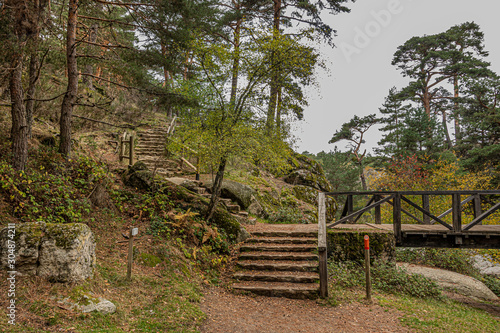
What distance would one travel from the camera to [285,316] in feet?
17.4

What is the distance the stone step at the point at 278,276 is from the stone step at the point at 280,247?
0.91 metres

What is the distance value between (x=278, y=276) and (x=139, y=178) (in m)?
4.91

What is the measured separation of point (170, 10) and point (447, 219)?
586 inches

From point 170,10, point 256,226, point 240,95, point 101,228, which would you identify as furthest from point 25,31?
point 256,226

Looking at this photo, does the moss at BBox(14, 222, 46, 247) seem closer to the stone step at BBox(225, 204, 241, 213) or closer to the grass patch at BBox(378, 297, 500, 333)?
the grass patch at BBox(378, 297, 500, 333)

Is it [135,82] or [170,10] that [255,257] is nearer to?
[135,82]

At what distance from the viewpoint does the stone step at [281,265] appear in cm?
691

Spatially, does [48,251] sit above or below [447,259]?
above

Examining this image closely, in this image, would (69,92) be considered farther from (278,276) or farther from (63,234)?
(278,276)

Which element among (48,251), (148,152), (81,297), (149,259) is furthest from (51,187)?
(148,152)

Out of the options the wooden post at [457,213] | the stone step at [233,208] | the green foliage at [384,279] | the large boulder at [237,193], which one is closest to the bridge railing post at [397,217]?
the green foliage at [384,279]

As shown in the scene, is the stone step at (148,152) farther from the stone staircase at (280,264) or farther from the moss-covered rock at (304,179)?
the stone staircase at (280,264)

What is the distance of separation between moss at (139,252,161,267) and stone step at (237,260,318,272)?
217 centimetres

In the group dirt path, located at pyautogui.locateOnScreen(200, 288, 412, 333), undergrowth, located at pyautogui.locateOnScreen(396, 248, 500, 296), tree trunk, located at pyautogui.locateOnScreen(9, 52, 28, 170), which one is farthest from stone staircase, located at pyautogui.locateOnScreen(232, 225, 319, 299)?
undergrowth, located at pyautogui.locateOnScreen(396, 248, 500, 296)
